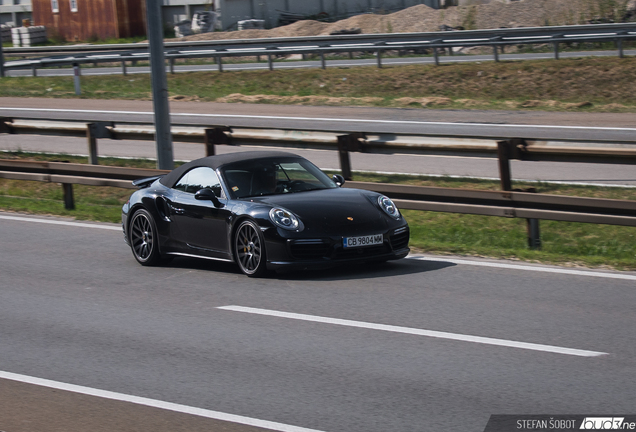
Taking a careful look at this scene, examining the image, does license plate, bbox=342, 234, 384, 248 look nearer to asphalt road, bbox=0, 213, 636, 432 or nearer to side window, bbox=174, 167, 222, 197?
asphalt road, bbox=0, 213, 636, 432

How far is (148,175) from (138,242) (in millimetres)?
3097

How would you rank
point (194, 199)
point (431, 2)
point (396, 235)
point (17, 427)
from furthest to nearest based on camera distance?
point (431, 2) < point (194, 199) < point (396, 235) < point (17, 427)

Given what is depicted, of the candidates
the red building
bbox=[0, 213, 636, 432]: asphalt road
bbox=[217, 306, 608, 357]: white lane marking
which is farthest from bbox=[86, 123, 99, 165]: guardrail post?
the red building

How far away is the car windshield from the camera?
384 inches

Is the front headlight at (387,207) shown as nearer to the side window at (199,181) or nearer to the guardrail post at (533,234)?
the side window at (199,181)

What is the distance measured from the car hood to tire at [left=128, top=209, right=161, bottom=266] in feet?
5.26

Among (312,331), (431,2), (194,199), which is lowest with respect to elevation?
(312,331)

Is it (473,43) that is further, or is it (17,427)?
(473,43)

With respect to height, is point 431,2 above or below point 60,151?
above

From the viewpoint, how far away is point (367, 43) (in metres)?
31.0

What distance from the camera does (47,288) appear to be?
9359mm

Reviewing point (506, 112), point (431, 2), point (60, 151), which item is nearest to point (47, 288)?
point (60, 151)

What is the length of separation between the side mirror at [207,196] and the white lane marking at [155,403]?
11.3 feet

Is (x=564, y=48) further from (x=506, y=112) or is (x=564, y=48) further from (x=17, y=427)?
(x=17, y=427)
